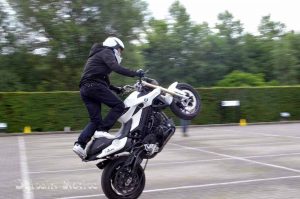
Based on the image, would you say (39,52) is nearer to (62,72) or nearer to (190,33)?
(62,72)

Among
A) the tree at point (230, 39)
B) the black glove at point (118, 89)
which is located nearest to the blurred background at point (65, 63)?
the tree at point (230, 39)

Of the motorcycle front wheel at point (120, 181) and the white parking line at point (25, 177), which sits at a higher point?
the motorcycle front wheel at point (120, 181)

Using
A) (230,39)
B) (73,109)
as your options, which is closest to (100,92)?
(73,109)

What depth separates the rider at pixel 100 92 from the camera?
657 centimetres

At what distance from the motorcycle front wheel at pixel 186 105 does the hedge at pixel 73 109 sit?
12.6 meters

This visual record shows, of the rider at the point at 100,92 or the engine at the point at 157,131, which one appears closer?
the rider at the point at 100,92

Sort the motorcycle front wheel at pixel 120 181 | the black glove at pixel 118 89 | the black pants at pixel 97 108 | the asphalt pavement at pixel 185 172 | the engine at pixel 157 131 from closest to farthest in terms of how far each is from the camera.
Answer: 1. the motorcycle front wheel at pixel 120 181
2. the black pants at pixel 97 108
3. the engine at pixel 157 131
4. the black glove at pixel 118 89
5. the asphalt pavement at pixel 185 172

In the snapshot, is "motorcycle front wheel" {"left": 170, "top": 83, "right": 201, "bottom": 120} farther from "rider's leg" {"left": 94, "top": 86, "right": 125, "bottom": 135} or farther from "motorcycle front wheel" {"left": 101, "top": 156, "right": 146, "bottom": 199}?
"motorcycle front wheel" {"left": 101, "top": 156, "right": 146, "bottom": 199}

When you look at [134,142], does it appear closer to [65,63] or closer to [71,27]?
[71,27]

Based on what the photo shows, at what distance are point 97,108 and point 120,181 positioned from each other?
108cm

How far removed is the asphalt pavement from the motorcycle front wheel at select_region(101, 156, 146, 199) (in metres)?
0.56

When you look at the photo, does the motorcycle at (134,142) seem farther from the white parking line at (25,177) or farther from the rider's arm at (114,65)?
the white parking line at (25,177)

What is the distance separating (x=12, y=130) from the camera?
20.8 m

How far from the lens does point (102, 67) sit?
21.7 ft
